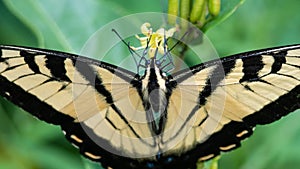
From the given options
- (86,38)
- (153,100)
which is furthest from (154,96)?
(86,38)

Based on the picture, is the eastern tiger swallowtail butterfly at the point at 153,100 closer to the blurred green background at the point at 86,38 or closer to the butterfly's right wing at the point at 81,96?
the butterfly's right wing at the point at 81,96

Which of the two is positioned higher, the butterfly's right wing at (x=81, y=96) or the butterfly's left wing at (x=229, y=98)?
the butterfly's right wing at (x=81, y=96)

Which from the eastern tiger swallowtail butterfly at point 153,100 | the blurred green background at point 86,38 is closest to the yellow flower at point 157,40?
the eastern tiger swallowtail butterfly at point 153,100

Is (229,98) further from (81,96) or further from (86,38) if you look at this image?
(86,38)

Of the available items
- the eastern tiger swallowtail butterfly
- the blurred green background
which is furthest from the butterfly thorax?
the blurred green background

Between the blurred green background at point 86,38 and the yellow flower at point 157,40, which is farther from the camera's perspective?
the blurred green background at point 86,38

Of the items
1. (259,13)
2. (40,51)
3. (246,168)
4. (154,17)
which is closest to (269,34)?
(259,13)

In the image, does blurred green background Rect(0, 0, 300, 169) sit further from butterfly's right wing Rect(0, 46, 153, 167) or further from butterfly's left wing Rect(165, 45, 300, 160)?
butterfly's left wing Rect(165, 45, 300, 160)
